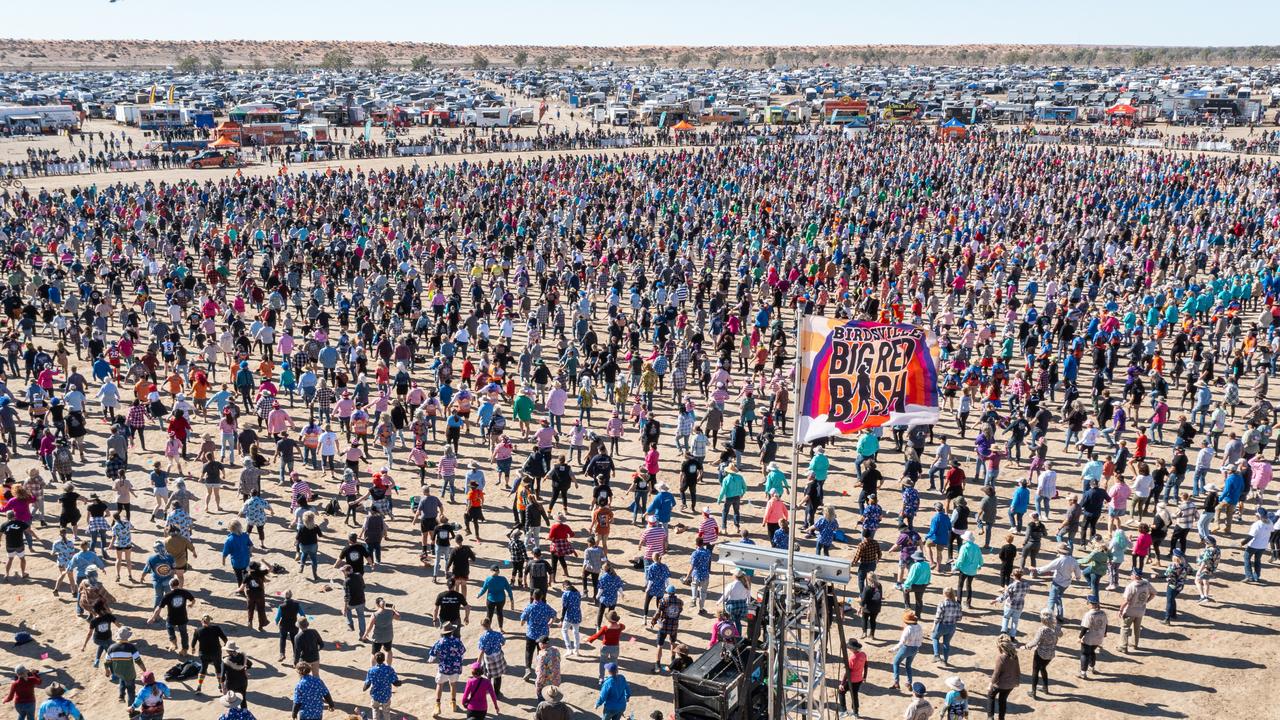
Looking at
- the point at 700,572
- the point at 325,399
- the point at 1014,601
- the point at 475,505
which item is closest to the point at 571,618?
the point at 700,572

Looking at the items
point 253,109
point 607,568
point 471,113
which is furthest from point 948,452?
point 471,113

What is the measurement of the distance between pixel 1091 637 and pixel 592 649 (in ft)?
18.9

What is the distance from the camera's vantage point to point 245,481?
1548 cm

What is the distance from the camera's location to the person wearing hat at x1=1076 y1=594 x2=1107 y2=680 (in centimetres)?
1185

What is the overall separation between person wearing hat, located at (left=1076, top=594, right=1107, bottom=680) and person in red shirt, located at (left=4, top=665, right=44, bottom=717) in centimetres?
1112

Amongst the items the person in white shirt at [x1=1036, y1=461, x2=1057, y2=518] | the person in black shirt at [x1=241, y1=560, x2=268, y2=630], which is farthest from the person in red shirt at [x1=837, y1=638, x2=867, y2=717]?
the person in black shirt at [x1=241, y1=560, x2=268, y2=630]

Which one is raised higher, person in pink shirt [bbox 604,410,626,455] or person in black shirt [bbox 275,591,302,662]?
person in pink shirt [bbox 604,410,626,455]

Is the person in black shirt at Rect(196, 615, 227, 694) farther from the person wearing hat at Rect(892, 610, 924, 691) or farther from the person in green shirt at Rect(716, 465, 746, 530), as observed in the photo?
the person wearing hat at Rect(892, 610, 924, 691)

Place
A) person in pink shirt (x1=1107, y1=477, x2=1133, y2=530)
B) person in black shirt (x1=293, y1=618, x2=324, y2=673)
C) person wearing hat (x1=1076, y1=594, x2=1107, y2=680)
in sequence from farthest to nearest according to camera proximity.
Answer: person in pink shirt (x1=1107, y1=477, x2=1133, y2=530), person wearing hat (x1=1076, y1=594, x2=1107, y2=680), person in black shirt (x1=293, y1=618, x2=324, y2=673)

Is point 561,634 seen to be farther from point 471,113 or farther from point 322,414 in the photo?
point 471,113

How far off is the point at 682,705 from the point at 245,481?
9.05 m

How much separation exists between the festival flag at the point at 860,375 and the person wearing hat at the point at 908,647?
12.1 feet

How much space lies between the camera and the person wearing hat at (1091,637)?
11.9 meters

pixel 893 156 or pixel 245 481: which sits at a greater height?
pixel 893 156
